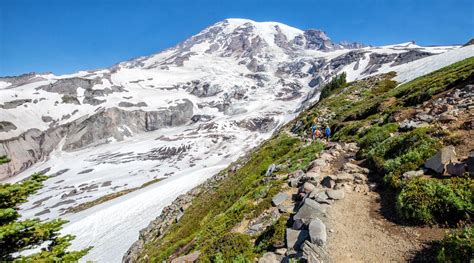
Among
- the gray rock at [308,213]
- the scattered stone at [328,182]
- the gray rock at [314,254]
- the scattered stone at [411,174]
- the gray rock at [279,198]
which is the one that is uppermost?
the scattered stone at [411,174]

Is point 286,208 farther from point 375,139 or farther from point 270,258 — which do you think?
point 375,139

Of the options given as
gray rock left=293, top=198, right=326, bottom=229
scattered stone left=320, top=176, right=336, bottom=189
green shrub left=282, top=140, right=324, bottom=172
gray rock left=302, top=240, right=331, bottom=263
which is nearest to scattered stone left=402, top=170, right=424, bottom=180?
scattered stone left=320, top=176, right=336, bottom=189

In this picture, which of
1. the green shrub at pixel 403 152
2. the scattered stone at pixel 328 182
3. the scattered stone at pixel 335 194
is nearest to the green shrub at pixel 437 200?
the green shrub at pixel 403 152

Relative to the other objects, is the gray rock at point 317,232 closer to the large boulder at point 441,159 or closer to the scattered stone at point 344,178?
the scattered stone at point 344,178

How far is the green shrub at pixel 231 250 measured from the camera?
10.1 m

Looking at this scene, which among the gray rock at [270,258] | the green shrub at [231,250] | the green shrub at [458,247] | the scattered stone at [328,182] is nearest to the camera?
the green shrub at [458,247]

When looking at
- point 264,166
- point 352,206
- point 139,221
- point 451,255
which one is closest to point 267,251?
point 352,206

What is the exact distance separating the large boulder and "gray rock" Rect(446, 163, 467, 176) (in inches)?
7.5

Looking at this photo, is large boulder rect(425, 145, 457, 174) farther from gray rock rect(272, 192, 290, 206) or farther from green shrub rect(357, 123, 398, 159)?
gray rock rect(272, 192, 290, 206)

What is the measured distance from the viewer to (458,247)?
6547mm

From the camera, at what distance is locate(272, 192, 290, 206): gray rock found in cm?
1296

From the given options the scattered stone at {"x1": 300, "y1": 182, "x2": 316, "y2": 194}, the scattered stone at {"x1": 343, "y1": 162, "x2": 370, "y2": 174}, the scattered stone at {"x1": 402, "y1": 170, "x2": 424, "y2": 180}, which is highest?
the scattered stone at {"x1": 402, "y1": 170, "x2": 424, "y2": 180}

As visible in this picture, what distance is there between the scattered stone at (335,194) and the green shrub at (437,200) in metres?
2.18

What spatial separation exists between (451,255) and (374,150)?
858cm
